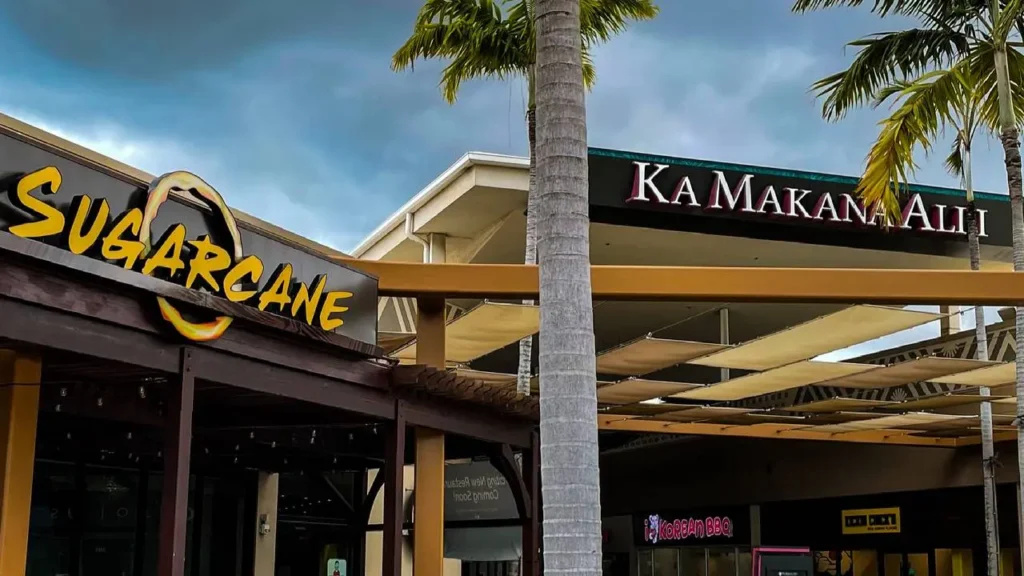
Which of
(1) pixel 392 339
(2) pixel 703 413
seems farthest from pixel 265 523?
(2) pixel 703 413

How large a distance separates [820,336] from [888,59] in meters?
4.72

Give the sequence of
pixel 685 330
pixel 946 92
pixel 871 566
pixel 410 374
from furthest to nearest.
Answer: pixel 685 330 < pixel 871 566 < pixel 946 92 < pixel 410 374

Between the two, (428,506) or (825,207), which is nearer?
(428,506)

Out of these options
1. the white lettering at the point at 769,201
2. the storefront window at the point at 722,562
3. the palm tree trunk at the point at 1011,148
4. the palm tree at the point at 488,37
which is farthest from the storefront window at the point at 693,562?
the palm tree trunk at the point at 1011,148

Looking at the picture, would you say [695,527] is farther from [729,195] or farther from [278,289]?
[278,289]

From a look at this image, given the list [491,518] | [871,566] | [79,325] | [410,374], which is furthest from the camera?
[871,566]

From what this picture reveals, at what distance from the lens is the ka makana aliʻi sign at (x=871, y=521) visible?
22.7m

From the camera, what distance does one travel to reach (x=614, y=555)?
3039 centimetres

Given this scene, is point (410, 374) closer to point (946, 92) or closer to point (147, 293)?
point (147, 293)

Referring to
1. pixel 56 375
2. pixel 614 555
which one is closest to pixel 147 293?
pixel 56 375

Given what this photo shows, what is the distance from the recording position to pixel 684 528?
27.9m

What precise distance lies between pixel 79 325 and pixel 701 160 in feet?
46.9

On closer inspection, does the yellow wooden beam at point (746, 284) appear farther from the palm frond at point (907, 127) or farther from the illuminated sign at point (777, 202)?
the illuminated sign at point (777, 202)

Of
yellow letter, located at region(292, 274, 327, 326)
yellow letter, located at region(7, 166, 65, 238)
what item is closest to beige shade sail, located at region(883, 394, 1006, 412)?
yellow letter, located at region(292, 274, 327, 326)
